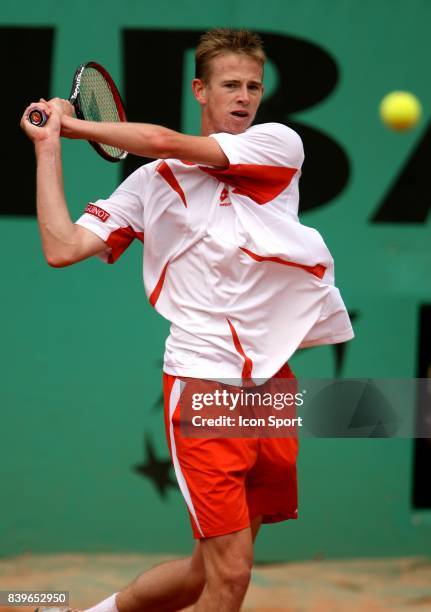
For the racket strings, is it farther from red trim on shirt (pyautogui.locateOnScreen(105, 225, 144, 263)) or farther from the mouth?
the mouth

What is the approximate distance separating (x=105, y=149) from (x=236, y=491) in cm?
111

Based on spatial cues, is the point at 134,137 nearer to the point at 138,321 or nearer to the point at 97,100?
the point at 97,100

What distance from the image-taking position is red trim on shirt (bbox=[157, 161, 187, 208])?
351 cm

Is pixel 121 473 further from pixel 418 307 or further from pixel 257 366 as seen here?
pixel 257 366

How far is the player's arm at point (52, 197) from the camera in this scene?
330 centimetres

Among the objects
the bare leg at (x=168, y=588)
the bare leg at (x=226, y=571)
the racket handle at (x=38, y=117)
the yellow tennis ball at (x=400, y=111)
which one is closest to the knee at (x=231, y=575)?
the bare leg at (x=226, y=571)

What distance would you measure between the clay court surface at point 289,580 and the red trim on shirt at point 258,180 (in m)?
1.89

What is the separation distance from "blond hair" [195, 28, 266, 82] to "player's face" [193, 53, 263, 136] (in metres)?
0.02

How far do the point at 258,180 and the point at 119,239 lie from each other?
1.53ft

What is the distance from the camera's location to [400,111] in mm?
4902

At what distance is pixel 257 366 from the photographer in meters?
3.50

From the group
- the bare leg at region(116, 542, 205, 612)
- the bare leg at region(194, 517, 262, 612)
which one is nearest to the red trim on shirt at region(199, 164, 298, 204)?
the bare leg at region(194, 517, 262, 612)

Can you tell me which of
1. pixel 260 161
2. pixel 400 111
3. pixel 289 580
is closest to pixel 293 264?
pixel 260 161

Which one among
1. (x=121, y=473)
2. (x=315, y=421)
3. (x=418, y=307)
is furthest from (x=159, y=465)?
(x=418, y=307)
